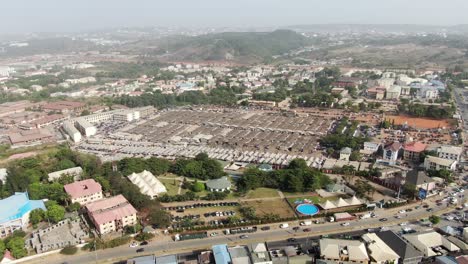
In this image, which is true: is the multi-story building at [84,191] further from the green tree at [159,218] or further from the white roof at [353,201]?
the white roof at [353,201]

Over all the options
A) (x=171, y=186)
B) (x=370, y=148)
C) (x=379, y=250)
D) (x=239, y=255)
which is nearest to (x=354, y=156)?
(x=370, y=148)

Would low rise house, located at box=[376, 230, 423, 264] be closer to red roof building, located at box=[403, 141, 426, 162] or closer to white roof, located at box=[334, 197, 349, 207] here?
white roof, located at box=[334, 197, 349, 207]

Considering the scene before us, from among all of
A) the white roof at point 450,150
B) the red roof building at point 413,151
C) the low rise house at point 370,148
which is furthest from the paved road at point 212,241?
the low rise house at point 370,148

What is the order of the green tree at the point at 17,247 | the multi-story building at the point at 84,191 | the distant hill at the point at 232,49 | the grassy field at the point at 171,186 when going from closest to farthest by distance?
the green tree at the point at 17,247, the multi-story building at the point at 84,191, the grassy field at the point at 171,186, the distant hill at the point at 232,49

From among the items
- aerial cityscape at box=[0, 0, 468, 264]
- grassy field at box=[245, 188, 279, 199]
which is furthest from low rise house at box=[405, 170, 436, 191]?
grassy field at box=[245, 188, 279, 199]

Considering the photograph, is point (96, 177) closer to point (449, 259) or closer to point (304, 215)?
point (304, 215)

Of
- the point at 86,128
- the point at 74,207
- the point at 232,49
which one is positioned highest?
the point at 232,49

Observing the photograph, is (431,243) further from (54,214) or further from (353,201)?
(54,214)
